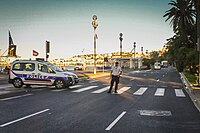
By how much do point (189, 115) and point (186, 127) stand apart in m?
1.86

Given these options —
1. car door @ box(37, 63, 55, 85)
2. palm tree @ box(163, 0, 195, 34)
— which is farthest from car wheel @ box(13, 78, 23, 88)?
palm tree @ box(163, 0, 195, 34)

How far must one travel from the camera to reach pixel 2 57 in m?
47.6

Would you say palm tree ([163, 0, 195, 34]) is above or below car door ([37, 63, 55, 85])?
above

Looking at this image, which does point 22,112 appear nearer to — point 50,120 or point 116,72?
point 50,120

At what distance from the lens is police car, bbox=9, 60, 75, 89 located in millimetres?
17750

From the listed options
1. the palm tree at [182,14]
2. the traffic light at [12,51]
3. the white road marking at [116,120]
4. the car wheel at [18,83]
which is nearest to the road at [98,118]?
the white road marking at [116,120]

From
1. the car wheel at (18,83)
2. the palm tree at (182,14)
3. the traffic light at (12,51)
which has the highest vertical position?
the palm tree at (182,14)

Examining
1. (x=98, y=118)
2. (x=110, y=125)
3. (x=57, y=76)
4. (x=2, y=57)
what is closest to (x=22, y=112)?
(x=98, y=118)

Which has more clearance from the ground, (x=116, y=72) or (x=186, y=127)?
(x=116, y=72)

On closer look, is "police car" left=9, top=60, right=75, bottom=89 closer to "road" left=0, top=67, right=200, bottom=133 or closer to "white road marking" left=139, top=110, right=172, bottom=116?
"road" left=0, top=67, right=200, bottom=133

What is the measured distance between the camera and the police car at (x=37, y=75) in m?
17.8

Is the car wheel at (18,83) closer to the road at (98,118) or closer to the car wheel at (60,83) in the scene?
the car wheel at (60,83)

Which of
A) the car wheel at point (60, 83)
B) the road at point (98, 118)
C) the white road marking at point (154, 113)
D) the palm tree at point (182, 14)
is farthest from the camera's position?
the palm tree at point (182, 14)

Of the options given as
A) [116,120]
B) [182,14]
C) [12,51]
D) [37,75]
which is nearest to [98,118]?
[116,120]
